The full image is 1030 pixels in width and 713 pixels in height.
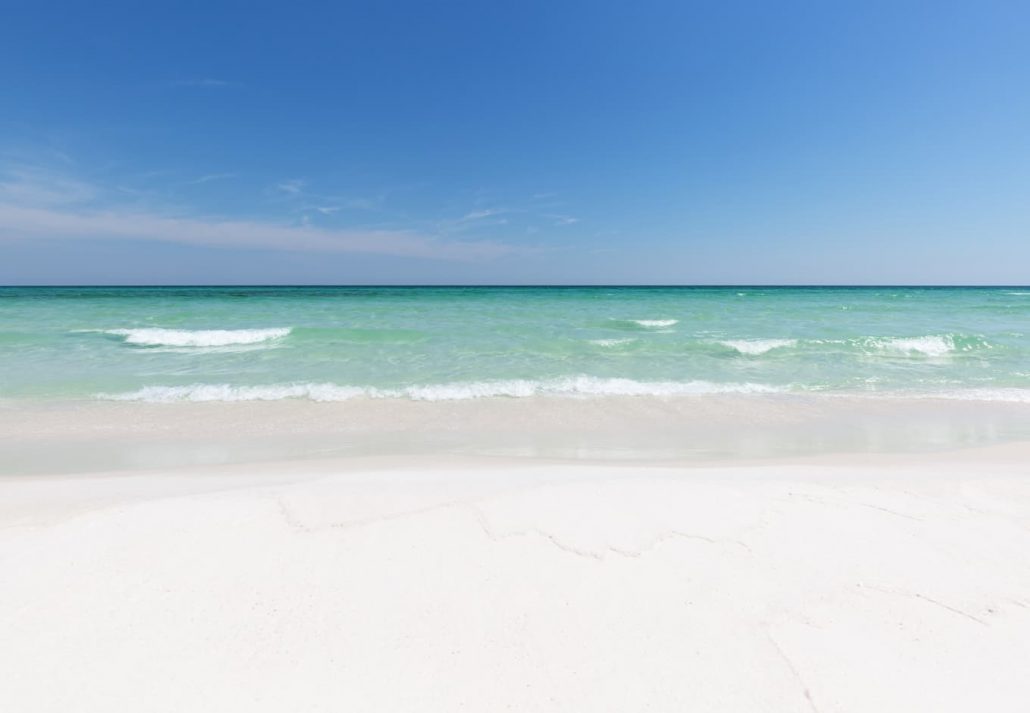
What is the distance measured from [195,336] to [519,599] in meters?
17.5

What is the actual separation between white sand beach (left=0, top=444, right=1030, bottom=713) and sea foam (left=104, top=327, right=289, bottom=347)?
1233 centimetres

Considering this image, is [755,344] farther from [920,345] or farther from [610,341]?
[920,345]

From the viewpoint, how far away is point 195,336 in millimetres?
15828

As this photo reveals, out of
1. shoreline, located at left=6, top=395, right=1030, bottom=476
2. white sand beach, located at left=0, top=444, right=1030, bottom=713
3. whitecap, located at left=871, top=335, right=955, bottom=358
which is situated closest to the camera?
white sand beach, located at left=0, top=444, right=1030, bottom=713

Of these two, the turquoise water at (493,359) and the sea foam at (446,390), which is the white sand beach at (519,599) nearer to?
the sea foam at (446,390)

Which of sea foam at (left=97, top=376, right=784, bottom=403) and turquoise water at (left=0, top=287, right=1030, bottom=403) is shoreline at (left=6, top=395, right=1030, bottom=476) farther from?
turquoise water at (left=0, top=287, right=1030, bottom=403)

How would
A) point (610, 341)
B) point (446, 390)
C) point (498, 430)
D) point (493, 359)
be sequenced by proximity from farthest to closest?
point (610, 341), point (493, 359), point (446, 390), point (498, 430)

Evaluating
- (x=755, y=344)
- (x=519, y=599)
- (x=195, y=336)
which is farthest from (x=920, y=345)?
(x=195, y=336)

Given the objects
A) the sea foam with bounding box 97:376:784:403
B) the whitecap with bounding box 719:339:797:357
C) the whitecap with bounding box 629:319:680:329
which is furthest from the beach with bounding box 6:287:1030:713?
the whitecap with bounding box 629:319:680:329

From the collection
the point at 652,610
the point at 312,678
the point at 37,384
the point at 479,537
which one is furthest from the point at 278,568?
the point at 37,384

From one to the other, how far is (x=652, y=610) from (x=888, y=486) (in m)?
3.05

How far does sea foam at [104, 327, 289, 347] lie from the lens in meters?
14.5

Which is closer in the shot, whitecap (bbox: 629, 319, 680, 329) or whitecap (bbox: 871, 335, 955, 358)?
whitecap (bbox: 871, 335, 955, 358)

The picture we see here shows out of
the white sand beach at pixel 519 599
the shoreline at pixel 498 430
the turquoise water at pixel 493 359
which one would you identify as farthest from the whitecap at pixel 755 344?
the white sand beach at pixel 519 599
